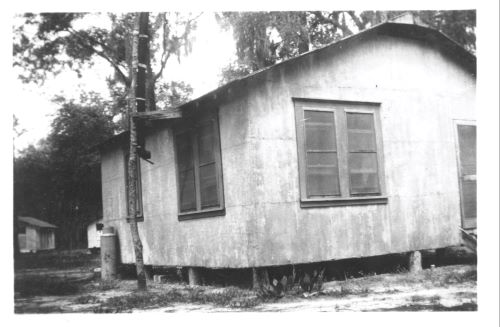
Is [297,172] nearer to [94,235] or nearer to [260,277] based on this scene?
[260,277]

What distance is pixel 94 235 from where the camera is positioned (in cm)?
1027

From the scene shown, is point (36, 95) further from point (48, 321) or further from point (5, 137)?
point (48, 321)

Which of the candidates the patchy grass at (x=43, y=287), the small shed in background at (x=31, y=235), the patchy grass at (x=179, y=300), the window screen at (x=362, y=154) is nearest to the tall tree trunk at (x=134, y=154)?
the patchy grass at (x=179, y=300)

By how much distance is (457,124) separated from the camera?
31.1ft

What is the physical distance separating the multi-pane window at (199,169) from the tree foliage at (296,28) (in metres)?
1.34

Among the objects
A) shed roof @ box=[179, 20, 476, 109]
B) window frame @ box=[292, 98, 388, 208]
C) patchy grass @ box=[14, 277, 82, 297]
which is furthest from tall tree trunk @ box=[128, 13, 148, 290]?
window frame @ box=[292, 98, 388, 208]

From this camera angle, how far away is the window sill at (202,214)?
28.4 feet

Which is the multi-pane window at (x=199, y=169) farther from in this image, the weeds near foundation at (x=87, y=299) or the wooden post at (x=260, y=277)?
the weeds near foundation at (x=87, y=299)

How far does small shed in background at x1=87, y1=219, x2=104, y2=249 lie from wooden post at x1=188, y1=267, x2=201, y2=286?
5.90ft

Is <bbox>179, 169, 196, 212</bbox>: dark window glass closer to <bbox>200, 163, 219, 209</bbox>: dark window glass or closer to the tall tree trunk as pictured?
<bbox>200, 163, 219, 209</bbox>: dark window glass

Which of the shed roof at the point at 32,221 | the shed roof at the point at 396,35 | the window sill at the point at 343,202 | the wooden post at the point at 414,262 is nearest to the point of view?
the shed roof at the point at 32,221

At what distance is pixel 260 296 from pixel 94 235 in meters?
4.16

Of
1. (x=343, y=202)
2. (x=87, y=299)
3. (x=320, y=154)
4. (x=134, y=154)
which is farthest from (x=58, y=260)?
(x=343, y=202)

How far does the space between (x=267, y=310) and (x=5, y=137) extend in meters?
3.94
